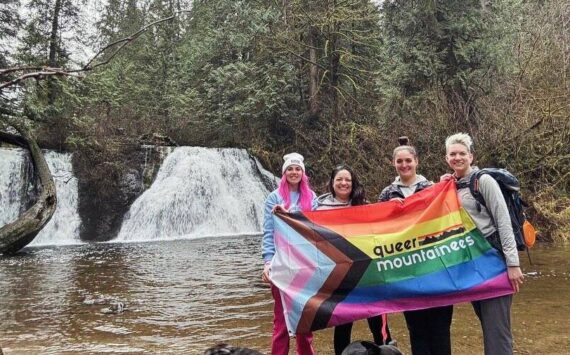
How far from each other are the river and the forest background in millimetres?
3891

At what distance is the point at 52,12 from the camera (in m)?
19.9

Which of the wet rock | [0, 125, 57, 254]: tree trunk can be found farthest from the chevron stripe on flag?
[0, 125, 57, 254]: tree trunk

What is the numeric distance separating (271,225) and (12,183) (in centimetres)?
1680

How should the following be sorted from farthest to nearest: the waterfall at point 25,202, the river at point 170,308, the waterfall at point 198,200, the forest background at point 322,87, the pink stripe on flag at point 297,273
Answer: the waterfall at point 198,200 → the waterfall at point 25,202 → the forest background at point 322,87 → the river at point 170,308 → the pink stripe on flag at point 297,273

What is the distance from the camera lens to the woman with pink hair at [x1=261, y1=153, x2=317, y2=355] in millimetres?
3928

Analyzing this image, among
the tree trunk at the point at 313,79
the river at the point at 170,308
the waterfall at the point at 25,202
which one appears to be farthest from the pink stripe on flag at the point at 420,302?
the tree trunk at the point at 313,79

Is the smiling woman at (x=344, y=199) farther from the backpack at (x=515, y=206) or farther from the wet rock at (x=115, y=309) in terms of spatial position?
the wet rock at (x=115, y=309)

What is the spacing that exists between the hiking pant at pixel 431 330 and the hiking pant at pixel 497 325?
30cm

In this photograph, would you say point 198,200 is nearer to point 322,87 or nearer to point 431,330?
point 322,87

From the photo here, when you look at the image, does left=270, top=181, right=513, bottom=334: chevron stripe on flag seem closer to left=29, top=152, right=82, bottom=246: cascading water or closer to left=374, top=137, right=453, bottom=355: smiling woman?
left=374, top=137, right=453, bottom=355: smiling woman

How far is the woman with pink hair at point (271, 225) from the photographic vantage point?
393cm

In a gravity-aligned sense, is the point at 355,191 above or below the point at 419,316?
above

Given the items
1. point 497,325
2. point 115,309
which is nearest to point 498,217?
point 497,325

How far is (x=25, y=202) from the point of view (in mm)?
17906
